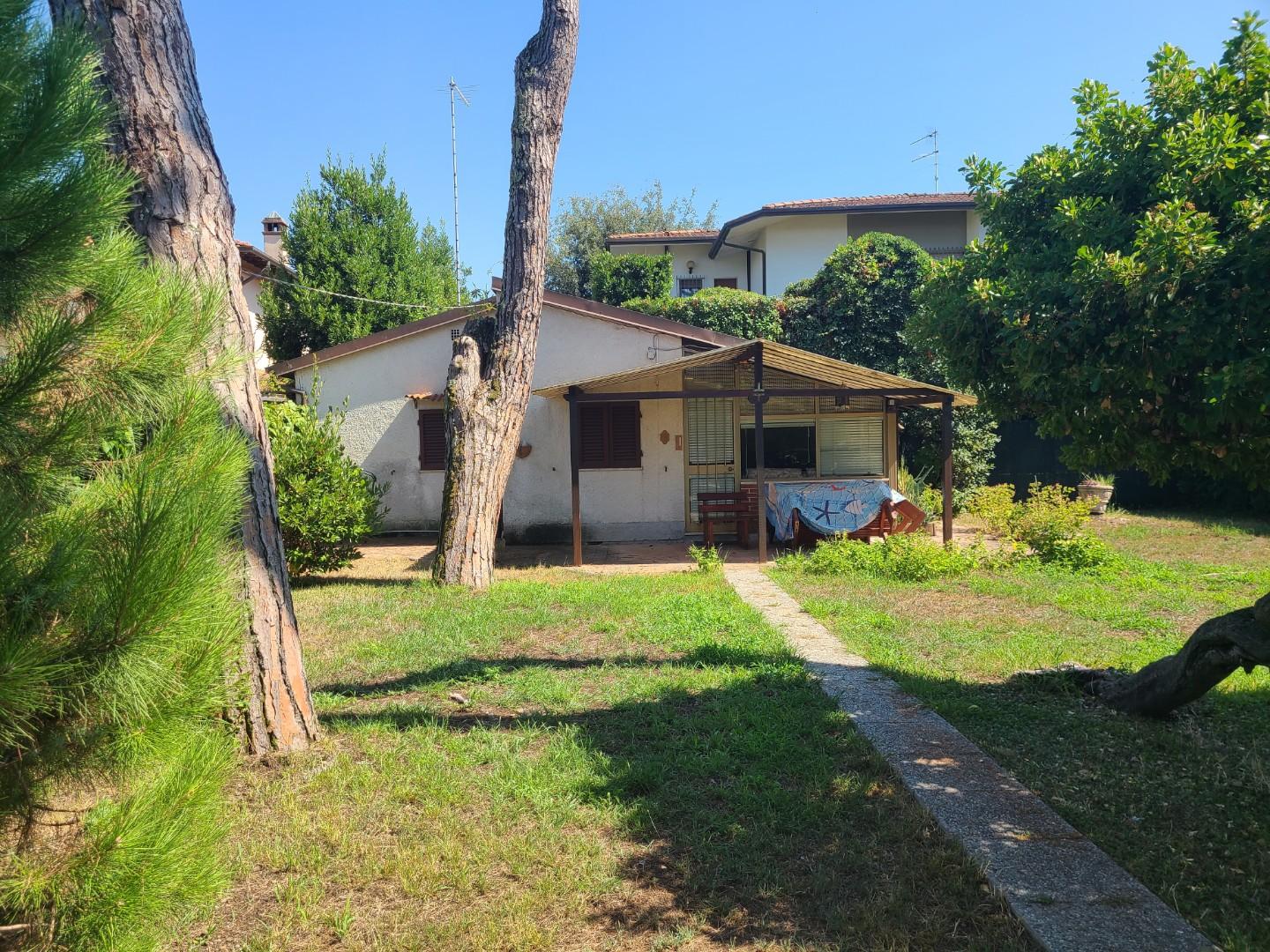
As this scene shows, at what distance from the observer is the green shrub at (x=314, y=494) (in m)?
10.1

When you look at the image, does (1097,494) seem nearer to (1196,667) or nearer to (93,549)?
(1196,667)

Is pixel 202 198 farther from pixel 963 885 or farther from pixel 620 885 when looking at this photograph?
pixel 963 885

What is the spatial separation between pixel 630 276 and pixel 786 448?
364 inches

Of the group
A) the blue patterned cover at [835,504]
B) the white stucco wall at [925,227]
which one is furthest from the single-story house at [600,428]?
the white stucco wall at [925,227]

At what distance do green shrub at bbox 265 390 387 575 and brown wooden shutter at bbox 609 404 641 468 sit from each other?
484cm

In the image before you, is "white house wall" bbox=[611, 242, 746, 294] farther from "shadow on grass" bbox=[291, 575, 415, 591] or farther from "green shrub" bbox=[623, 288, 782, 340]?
"shadow on grass" bbox=[291, 575, 415, 591]

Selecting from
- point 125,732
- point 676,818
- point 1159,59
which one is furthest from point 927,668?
point 125,732

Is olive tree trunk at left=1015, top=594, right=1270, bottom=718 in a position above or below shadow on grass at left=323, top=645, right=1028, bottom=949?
above

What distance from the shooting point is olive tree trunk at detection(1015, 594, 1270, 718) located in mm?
4461

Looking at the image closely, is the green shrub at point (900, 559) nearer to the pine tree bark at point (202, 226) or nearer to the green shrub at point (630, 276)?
the pine tree bark at point (202, 226)

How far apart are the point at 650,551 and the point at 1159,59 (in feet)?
31.9

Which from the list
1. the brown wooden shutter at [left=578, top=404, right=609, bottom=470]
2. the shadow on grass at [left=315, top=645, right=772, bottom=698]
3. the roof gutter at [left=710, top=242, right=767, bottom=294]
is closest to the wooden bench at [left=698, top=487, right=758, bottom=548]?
the brown wooden shutter at [left=578, top=404, right=609, bottom=470]

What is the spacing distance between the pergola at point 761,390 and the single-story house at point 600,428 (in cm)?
127

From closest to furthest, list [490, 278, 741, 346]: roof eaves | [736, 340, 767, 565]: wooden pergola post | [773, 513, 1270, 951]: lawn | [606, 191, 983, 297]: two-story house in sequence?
[773, 513, 1270, 951]: lawn < [736, 340, 767, 565]: wooden pergola post < [490, 278, 741, 346]: roof eaves < [606, 191, 983, 297]: two-story house
